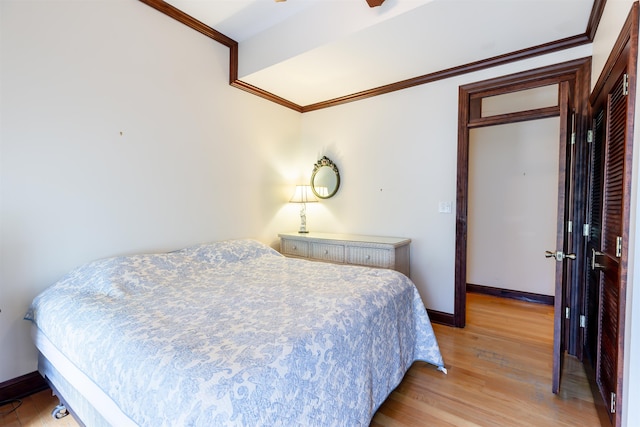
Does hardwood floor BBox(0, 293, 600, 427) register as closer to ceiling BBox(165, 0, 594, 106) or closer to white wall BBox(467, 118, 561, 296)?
white wall BBox(467, 118, 561, 296)

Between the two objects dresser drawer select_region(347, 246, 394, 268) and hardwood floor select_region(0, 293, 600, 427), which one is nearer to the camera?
hardwood floor select_region(0, 293, 600, 427)

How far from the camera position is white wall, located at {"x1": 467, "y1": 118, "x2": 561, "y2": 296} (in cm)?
344

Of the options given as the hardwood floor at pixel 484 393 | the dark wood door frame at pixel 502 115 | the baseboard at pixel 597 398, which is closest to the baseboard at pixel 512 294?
the hardwood floor at pixel 484 393

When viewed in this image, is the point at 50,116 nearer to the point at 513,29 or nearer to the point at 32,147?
the point at 32,147

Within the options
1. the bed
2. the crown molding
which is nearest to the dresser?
the bed

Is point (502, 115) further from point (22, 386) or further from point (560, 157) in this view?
point (22, 386)

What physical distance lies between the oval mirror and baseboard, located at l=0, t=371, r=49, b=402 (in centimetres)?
285

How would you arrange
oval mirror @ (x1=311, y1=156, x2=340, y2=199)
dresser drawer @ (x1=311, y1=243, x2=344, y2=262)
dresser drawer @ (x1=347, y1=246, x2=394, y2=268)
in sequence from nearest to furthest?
1. dresser drawer @ (x1=347, y1=246, x2=394, y2=268)
2. dresser drawer @ (x1=311, y1=243, x2=344, y2=262)
3. oval mirror @ (x1=311, y1=156, x2=340, y2=199)

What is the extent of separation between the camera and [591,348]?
203 centimetres

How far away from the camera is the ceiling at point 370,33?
197 cm

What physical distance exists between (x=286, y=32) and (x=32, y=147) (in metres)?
2.00

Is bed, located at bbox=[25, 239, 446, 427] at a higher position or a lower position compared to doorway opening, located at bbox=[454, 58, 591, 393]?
lower

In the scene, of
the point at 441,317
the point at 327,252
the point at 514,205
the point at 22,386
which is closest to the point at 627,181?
the point at 441,317

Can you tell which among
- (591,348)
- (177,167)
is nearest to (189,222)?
(177,167)
